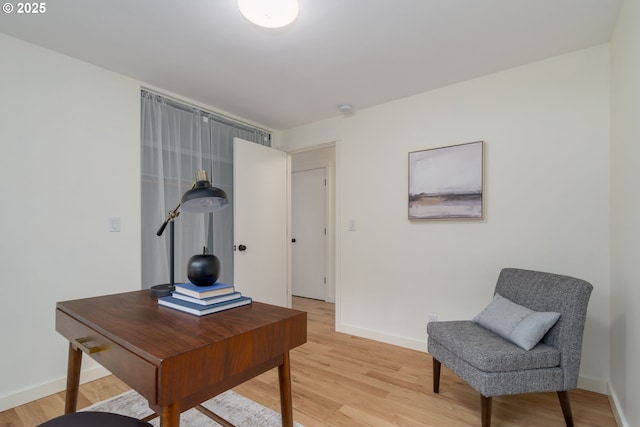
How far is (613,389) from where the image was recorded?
6.44ft

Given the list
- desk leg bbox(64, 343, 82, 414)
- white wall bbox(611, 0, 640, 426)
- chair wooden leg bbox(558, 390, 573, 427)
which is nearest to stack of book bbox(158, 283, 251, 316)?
desk leg bbox(64, 343, 82, 414)

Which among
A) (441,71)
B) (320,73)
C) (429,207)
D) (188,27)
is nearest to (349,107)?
(320,73)

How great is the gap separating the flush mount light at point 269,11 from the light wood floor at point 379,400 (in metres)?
2.23

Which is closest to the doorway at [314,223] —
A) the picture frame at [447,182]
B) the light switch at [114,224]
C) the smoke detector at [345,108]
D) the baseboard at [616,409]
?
the smoke detector at [345,108]

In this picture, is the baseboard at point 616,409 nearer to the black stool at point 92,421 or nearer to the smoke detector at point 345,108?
the black stool at point 92,421

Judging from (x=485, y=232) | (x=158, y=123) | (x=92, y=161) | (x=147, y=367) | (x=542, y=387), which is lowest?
(x=542, y=387)

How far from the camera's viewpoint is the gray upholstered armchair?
1.62 metres

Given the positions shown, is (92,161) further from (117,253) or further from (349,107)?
(349,107)

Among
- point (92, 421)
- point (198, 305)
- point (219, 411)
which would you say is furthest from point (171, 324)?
point (219, 411)

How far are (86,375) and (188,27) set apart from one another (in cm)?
250

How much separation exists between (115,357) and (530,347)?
76.0 inches

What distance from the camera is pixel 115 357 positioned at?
3.38 feet

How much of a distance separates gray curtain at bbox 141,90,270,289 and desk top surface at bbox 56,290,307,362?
1275 millimetres

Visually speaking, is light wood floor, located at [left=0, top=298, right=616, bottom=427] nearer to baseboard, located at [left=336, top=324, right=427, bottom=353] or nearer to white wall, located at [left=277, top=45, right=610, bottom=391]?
baseboard, located at [left=336, top=324, right=427, bottom=353]
